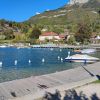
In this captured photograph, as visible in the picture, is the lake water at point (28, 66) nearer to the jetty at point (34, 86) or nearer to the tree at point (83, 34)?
the jetty at point (34, 86)

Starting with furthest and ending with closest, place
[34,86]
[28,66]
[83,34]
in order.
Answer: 1. [83,34]
2. [28,66]
3. [34,86]

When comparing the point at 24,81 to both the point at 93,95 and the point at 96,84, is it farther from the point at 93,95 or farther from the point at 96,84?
the point at 93,95

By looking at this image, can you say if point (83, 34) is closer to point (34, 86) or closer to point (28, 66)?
point (28, 66)

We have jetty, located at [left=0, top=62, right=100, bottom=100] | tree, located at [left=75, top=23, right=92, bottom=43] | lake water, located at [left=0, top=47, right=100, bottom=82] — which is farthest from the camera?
tree, located at [left=75, top=23, right=92, bottom=43]

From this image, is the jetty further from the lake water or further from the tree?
the tree

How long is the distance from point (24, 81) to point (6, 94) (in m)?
7.55

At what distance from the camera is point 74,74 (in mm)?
45938

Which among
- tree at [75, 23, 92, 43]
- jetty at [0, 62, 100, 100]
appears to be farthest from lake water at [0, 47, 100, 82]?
tree at [75, 23, 92, 43]

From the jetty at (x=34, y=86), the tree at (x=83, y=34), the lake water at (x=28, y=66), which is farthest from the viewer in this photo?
the tree at (x=83, y=34)

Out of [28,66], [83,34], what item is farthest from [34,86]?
[83,34]

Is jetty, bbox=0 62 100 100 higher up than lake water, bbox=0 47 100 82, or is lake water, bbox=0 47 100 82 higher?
jetty, bbox=0 62 100 100

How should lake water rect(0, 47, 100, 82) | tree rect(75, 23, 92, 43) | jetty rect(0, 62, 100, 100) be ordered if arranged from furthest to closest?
1. tree rect(75, 23, 92, 43)
2. lake water rect(0, 47, 100, 82)
3. jetty rect(0, 62, 100, 100)

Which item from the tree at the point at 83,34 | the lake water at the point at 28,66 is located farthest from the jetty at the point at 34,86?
the tree at the point at 83,34

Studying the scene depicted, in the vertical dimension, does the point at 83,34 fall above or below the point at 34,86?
above
